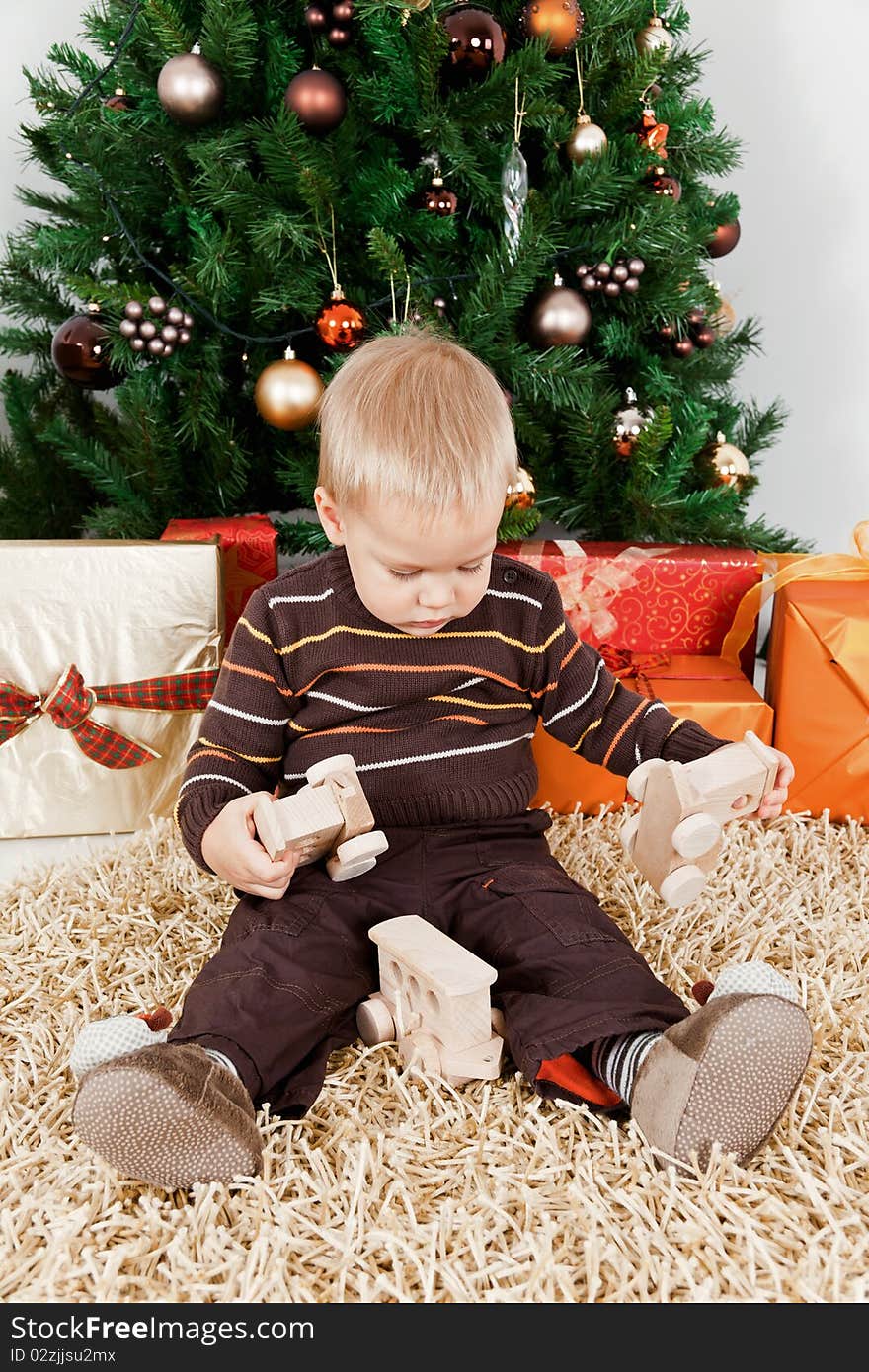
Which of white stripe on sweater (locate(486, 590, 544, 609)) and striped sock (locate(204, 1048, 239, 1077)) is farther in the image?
white stripe on sweater (locate(486, 590, 544, 609))

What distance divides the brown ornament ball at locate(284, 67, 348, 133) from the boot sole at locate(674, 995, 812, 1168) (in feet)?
3.38

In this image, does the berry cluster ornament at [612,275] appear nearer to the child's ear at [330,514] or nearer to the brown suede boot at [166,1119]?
the child's ear at [330,514]

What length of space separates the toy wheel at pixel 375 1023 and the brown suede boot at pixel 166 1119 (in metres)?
0.16

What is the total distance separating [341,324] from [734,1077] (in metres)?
0.93

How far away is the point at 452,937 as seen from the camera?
3.05 feet

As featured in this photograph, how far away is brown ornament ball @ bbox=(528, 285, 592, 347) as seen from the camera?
1.33 m

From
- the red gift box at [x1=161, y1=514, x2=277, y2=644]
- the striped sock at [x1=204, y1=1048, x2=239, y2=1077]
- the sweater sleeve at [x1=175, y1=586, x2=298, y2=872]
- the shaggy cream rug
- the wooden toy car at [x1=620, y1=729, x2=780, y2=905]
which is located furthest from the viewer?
the red gift box at [x1=161, y1=514, x2=277, y2=644]

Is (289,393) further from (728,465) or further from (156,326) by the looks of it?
(728,465)

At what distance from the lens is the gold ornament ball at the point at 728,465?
1.49 metres

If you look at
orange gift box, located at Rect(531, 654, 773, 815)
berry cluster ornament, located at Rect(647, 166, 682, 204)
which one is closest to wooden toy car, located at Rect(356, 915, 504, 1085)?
orange gift box, located at Rect(531, 654, 773, 815)

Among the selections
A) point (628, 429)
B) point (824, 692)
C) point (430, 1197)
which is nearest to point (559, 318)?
point (628, 429)

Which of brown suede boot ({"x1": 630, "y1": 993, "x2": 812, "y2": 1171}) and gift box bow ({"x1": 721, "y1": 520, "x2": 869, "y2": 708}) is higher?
gift box bow ({"x1": 721, "y1": 520, "x2": 869, "y2": 708})

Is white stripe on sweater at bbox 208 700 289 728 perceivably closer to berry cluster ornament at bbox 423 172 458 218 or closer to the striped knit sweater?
the striped knit sweater

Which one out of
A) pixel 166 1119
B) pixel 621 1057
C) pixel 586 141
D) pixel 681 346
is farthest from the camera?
pixel 681 346
